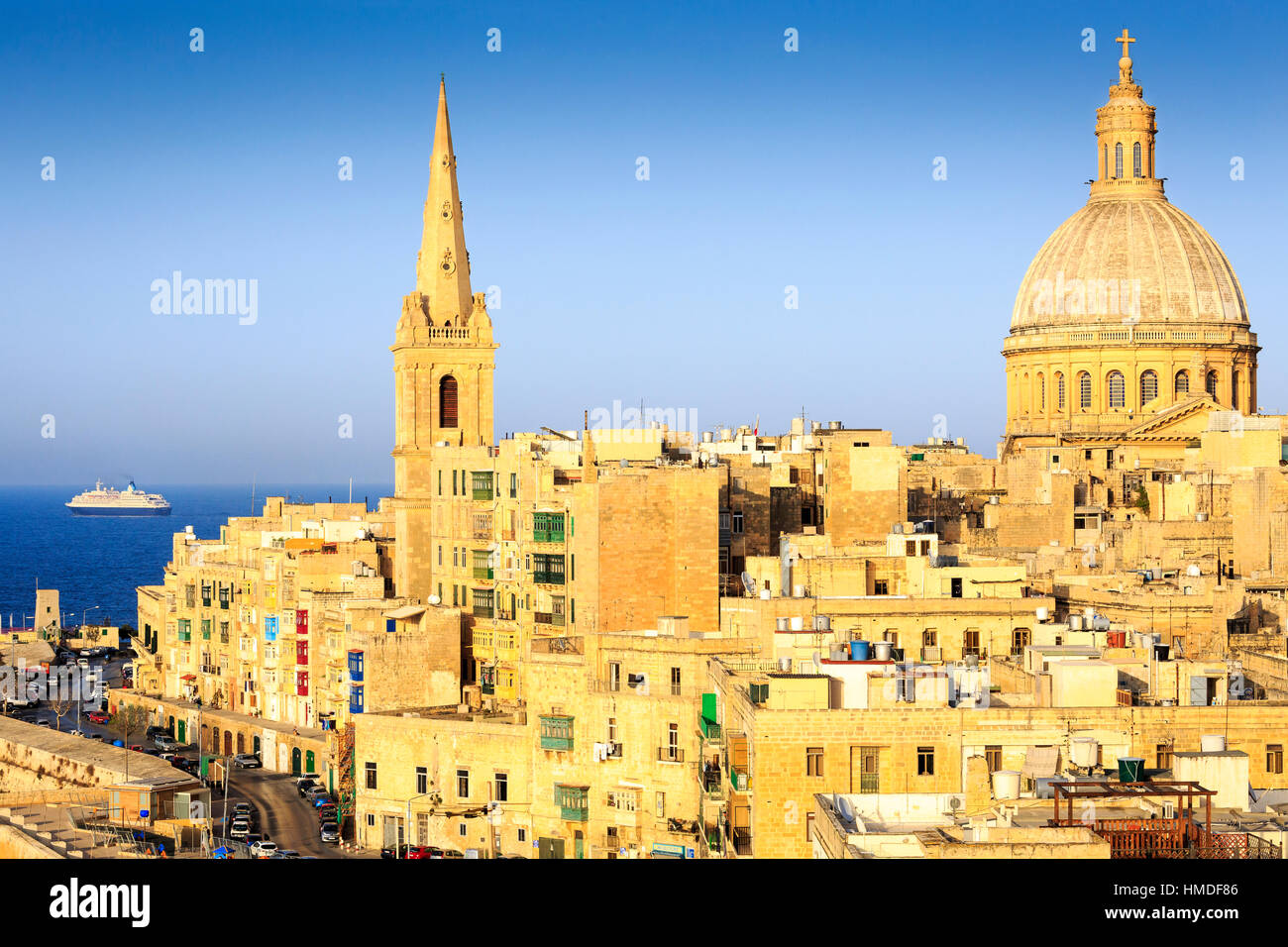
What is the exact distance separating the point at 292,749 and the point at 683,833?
22711 millimetres

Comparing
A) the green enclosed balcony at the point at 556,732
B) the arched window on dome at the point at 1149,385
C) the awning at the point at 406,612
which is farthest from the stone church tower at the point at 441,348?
the arched window on dome at the point at 1149,385

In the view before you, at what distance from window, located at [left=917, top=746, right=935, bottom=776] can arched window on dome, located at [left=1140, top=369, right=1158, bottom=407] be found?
176 feet

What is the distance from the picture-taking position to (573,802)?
36.1 m

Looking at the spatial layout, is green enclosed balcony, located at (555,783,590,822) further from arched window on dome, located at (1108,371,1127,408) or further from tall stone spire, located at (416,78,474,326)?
arched window on dome, located at (1108,371,1127,408)

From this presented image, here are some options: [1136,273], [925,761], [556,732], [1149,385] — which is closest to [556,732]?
[556,732]

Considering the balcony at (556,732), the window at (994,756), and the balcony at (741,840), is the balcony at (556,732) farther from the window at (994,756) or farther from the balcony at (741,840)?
the window at (994,756)

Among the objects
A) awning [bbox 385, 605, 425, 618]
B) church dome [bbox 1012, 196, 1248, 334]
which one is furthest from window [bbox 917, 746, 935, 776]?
church dome [bbox 1012, 196, 1248, 334]

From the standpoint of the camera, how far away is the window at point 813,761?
2580 cm

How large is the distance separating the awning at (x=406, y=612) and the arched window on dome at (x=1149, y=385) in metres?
36.8

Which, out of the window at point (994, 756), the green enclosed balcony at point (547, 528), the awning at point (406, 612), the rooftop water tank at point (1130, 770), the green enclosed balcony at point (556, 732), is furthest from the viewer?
the awning at point (406, 612)

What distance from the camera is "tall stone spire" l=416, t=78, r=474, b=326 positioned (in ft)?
203

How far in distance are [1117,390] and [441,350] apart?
29.7 meters

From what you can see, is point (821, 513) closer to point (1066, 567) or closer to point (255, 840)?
point (1066, 567)
